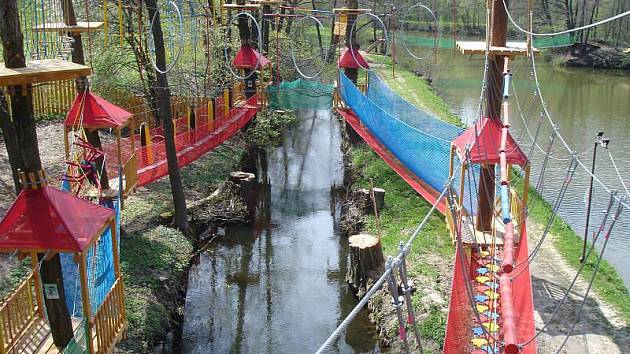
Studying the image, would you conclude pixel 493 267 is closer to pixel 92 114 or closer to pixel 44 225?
pixel 44 225

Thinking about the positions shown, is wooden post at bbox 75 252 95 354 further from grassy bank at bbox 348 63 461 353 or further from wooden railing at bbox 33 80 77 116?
wooden railing at bbox 33 80 77 116

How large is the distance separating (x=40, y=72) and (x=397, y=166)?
7.64 metres

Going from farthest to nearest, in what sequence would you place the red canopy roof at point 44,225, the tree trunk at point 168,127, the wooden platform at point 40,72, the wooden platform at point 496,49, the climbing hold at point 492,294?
the tree trunk at point 168,127, the wooden platform at point 496,49, the climbing hold at point 492,294, the red canopy roof at point 44,225, the wooden platform at point 40,72

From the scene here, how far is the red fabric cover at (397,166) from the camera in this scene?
411 inches

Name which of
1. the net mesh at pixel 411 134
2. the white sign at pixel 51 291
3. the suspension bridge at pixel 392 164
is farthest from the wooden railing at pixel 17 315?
the net mesh at pixel 411 134

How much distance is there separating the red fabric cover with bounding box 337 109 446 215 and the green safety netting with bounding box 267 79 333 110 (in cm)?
157

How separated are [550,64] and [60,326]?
3503 centimetres

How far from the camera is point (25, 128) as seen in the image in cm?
537

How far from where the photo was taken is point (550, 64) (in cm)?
3644

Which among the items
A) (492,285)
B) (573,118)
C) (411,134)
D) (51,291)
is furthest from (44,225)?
(573,118)

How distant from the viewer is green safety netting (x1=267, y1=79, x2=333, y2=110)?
15.9m

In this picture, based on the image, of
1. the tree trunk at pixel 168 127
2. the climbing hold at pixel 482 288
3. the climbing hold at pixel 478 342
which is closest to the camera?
the climbing hold at pixel 478 342

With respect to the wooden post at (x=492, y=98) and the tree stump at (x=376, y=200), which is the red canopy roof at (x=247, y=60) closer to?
the tree stump at (x=376, y=200)

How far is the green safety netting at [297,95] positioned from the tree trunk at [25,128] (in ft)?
34.4
